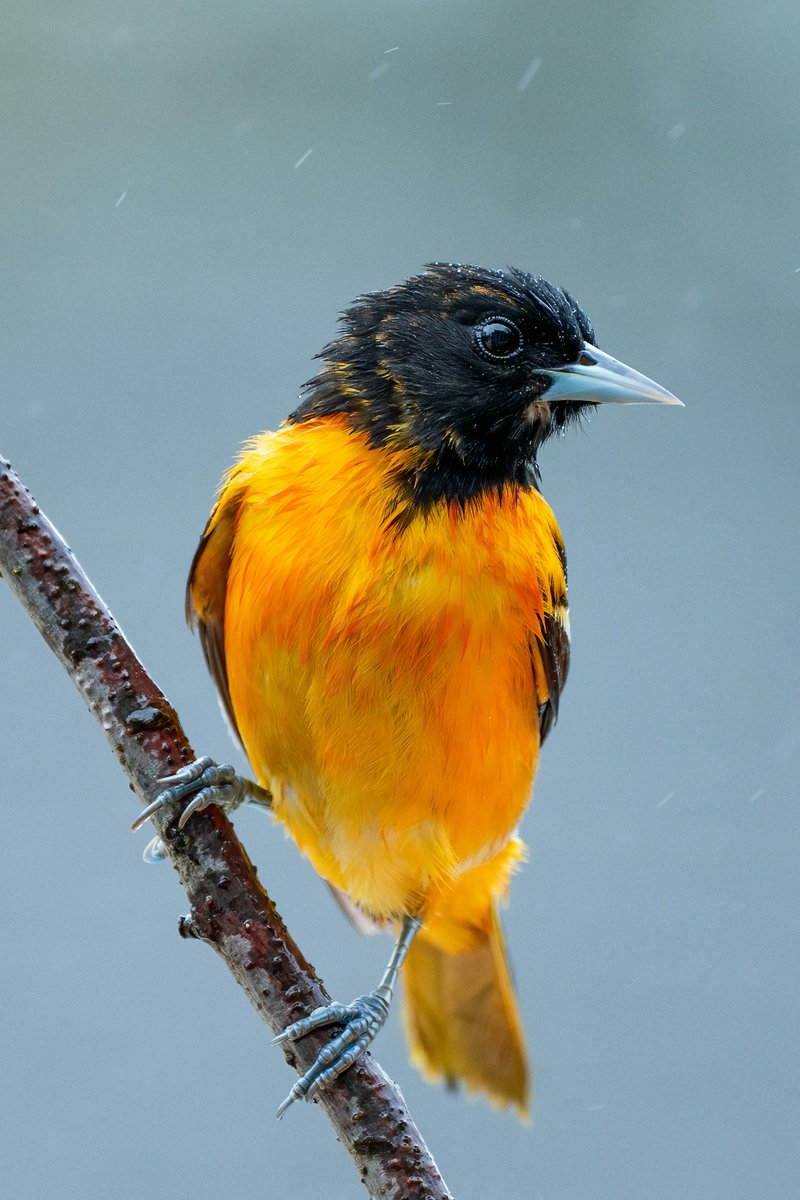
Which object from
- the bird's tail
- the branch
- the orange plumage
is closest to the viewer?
the branch

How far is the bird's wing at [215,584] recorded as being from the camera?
2.44 metres

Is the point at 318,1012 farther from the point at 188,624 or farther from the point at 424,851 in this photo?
the point at 188,624

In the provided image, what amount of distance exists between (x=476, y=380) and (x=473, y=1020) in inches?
71.1

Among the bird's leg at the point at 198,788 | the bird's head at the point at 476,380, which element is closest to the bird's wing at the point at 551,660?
the bird's head at the point at 476,380

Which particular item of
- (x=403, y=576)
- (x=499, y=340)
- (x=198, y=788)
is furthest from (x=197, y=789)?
(x=499, y=340)

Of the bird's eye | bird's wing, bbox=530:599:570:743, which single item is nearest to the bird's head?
the bird's eye

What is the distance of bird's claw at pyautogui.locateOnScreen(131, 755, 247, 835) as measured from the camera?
204cm

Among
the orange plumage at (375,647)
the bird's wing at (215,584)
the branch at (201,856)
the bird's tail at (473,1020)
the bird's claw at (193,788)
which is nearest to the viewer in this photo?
the branch at (201,856)

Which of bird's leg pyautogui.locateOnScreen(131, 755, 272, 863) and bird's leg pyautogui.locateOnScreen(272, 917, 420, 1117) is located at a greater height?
bird's leg pyautogui.locateOnScreen(131, 755, 272, 863)

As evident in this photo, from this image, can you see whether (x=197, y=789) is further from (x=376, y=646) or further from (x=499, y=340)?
(x=499, y=340)

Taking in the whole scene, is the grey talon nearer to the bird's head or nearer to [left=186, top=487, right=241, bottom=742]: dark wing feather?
[left=186, top=487, right=241, bottom=742]: dark wing feather

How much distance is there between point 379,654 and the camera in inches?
83.6

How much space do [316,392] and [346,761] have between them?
30.0 inches

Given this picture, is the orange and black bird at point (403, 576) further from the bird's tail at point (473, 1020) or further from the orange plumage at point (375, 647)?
the bird's tail at point (473, 1020)
